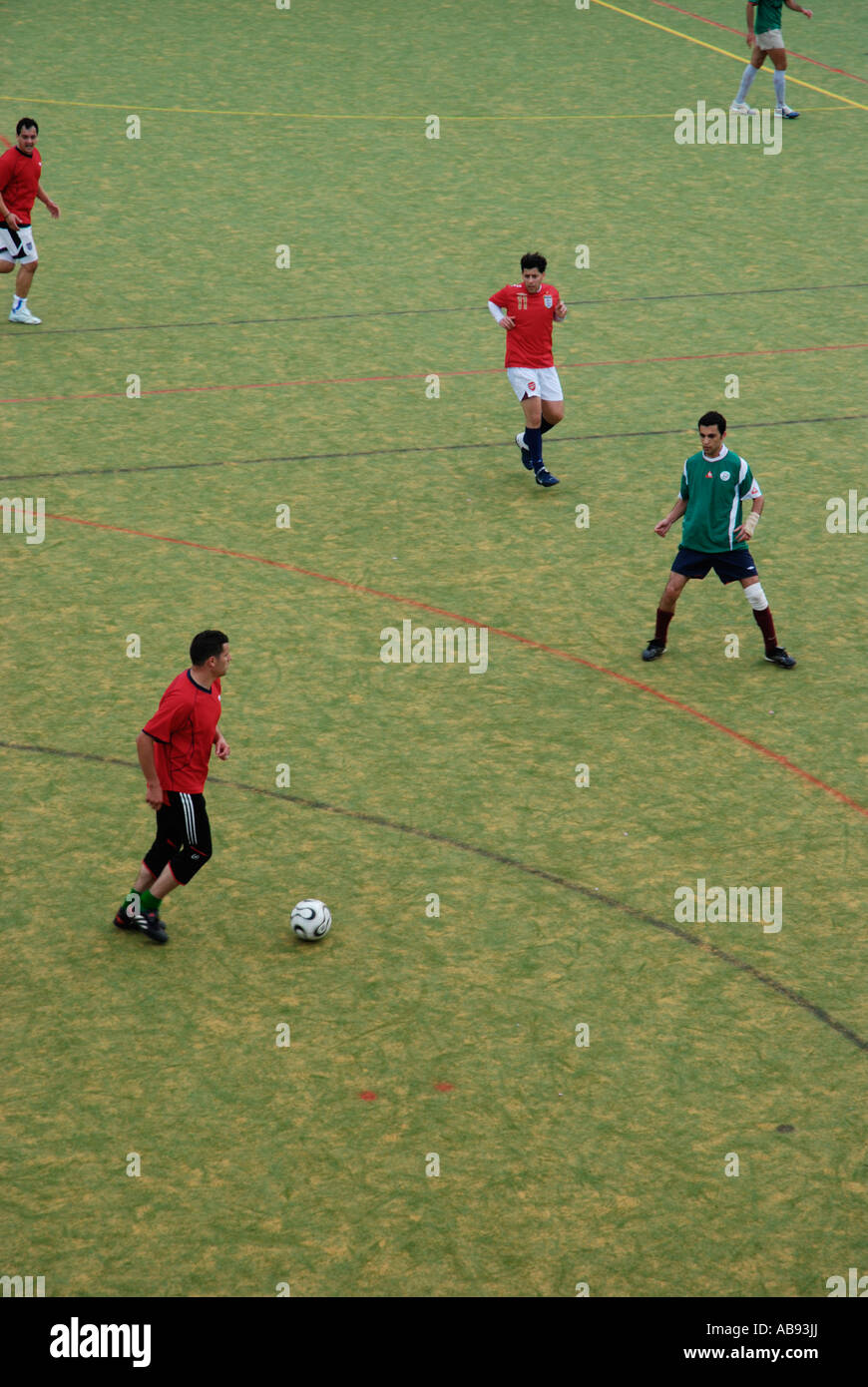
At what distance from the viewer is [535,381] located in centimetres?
1543

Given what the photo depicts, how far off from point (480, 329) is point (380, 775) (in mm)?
9716

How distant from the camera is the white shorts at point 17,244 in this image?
59.6 ft

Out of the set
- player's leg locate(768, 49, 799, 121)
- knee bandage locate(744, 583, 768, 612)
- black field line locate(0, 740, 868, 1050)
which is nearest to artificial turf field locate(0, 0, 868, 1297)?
black field line locate(0, 740, 868, 1050)

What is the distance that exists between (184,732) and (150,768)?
286 mm

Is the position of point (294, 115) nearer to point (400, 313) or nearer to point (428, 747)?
point (400, 313)

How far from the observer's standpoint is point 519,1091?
332 inches

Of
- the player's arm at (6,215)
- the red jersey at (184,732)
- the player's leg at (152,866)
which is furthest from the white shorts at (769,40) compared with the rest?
the player's leg at (152,866)

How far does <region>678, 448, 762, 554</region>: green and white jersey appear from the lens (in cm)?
1207

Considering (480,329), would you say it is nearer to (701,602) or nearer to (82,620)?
(701,602)

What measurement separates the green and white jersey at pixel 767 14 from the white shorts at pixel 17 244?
563 inches

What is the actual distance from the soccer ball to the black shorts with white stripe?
655 mm

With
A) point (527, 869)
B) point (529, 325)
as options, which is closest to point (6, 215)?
point (529, 325)

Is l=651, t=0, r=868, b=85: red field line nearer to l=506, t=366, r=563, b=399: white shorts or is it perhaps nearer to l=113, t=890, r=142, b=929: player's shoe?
l=506, t=366, r=563, b=399: white shorts

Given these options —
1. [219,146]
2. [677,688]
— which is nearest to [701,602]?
[677,688]
